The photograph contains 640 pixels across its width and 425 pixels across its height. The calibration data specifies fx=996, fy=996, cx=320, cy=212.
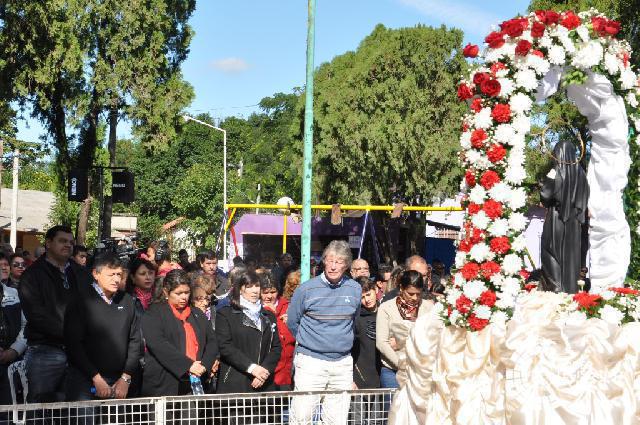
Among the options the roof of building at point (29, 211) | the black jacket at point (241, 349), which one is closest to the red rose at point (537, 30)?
the black jacket at point (241, 349)

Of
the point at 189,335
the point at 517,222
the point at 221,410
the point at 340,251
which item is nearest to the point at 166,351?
the point at 189,335

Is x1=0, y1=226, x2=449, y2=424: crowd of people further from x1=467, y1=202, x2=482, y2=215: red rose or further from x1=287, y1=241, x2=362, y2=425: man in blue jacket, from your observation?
x1=467, y1=202, x2=482, y2=215: red rose

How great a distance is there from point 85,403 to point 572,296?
369 centimetres

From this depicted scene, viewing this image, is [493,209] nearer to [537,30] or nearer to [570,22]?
[537,30]

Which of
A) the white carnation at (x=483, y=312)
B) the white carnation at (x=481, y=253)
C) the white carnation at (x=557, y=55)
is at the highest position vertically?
the white carnation at (x=557, y=55)

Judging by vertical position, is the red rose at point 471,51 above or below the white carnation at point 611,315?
above

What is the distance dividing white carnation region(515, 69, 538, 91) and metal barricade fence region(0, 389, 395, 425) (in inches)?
105

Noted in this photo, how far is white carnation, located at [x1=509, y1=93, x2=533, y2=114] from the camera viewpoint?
25.3 ft

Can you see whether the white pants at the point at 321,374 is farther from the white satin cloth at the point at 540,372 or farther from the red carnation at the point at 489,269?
the red carnation at the point at 489,269

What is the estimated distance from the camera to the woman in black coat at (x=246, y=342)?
879 centimetres

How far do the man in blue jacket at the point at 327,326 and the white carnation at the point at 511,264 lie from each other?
1899mm

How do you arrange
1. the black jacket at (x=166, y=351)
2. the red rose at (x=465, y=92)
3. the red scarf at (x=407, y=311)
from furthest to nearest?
1. the red scarf at (x=407, y=311)
2. the black jacket at (x=166, y=351)
3. the red rose at (x=465, y=92)

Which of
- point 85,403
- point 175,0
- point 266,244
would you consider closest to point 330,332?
point 85,403

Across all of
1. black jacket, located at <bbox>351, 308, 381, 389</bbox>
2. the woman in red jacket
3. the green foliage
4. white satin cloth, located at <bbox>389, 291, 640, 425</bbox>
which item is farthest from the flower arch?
the green foliage
